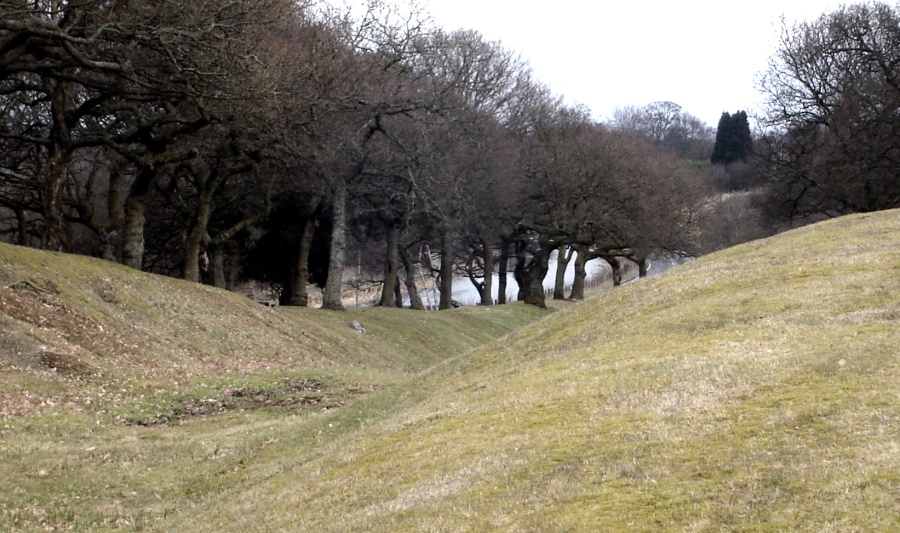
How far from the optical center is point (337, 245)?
45.8m

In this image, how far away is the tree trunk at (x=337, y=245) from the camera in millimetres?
45219

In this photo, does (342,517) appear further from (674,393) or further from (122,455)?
(122,455)

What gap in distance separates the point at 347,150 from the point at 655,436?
36.0 m

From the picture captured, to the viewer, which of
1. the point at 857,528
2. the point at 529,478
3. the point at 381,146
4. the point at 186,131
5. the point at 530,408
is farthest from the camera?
the point at 381,146

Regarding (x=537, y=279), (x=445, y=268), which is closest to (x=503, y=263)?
(x=537, y=279)

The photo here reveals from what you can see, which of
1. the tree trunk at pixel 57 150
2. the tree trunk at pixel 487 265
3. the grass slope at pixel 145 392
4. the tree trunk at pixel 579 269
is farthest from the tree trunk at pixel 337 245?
the tree trunk at pixel 579 269

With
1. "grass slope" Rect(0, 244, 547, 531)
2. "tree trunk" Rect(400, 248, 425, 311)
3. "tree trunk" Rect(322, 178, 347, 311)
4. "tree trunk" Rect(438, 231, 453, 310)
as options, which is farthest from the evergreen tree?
"grass slope" Rect(0, 244, 547, 531)

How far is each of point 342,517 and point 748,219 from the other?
73624mm

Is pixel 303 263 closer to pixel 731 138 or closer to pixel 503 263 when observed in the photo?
pixel 503 263

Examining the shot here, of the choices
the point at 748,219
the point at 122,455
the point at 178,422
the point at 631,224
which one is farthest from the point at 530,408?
the point at 748,219

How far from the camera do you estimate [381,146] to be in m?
46.5

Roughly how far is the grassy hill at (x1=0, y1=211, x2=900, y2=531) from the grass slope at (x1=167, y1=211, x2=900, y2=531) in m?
0.05

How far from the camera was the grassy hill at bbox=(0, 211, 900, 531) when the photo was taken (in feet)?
26.8

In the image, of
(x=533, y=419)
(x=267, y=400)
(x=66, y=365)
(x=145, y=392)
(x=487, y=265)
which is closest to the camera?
(x=533, y=419)
